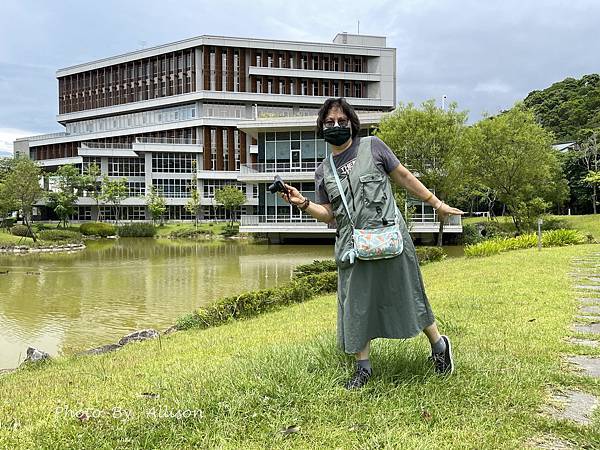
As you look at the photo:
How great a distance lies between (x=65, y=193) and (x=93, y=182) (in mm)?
3597

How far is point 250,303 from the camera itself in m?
8.19

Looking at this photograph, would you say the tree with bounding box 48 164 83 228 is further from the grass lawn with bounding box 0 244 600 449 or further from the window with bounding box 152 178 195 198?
the grass lawn with bounding box 0 244 600 449

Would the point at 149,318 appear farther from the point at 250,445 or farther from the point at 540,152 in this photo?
the point at 540,152

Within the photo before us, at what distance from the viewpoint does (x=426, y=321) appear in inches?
116

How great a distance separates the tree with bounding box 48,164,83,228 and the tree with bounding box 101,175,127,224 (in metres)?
2.23

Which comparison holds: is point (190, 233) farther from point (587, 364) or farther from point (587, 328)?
point (587, 364)

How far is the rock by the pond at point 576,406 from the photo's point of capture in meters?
2.51

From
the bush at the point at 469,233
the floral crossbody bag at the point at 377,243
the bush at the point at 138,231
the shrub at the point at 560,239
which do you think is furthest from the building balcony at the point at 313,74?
the floral crossbody bag at the point at 377,243

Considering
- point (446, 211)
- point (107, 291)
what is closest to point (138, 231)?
point (107, 291)

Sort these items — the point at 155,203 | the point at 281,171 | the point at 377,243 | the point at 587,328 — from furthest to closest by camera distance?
1. the point at 155,203
2. the point at 281,171
3. the point at 587,328
4. the point at 377,243

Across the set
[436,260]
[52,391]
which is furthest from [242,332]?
[436,260]

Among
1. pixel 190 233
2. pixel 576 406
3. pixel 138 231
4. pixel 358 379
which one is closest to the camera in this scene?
pixel 576 406

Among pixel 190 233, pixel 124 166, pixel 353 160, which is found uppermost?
pixel 124 166

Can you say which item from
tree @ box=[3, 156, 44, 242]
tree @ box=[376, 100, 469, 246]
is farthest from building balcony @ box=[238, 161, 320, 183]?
tree @ box=[3, 156, 44, 242]
